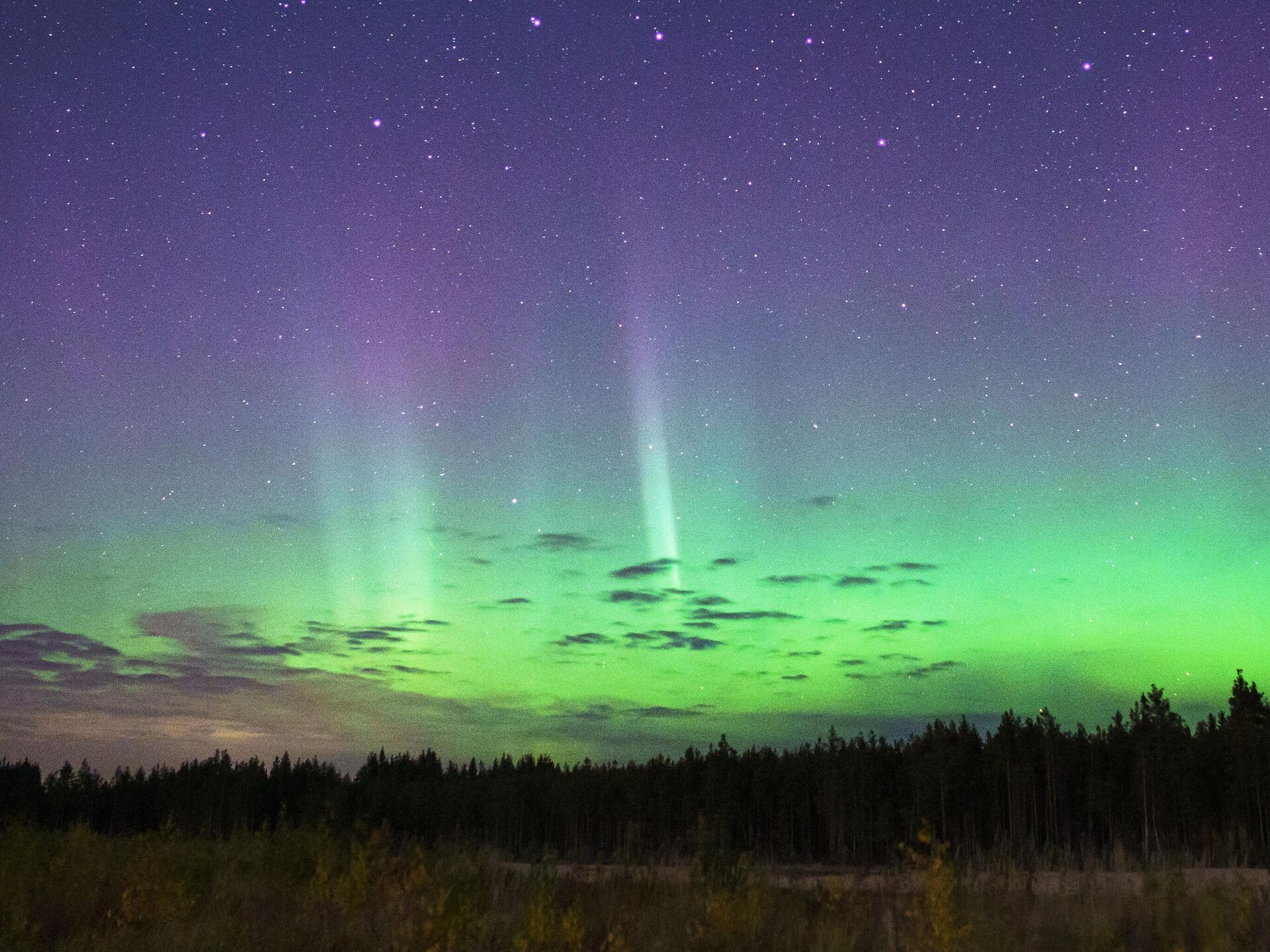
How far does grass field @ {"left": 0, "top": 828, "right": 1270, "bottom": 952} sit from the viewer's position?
403 inches

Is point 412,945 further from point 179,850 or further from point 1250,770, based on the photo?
point 1250,770

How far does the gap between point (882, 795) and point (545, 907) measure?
9412cm

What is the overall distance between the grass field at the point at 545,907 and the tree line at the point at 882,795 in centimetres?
3228

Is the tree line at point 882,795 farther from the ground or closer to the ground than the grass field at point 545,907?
closer to the ground

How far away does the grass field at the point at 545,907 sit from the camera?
10.2m

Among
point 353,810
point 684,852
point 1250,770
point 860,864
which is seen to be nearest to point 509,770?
point 353,810

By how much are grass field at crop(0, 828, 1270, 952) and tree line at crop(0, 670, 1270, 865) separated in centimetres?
3228

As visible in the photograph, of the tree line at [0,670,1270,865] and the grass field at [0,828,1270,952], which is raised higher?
the grass field at [0,828,1270,952]

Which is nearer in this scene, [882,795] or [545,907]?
[545,907]

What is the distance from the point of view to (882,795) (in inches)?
3826

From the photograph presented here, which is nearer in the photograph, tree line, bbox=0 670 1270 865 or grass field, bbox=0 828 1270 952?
grass field, bbox=0 828 1270 952

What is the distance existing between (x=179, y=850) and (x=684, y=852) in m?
8.77

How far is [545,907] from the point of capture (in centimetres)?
1057

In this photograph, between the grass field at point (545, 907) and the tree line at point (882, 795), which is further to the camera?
the tree line at point (882, 795)
